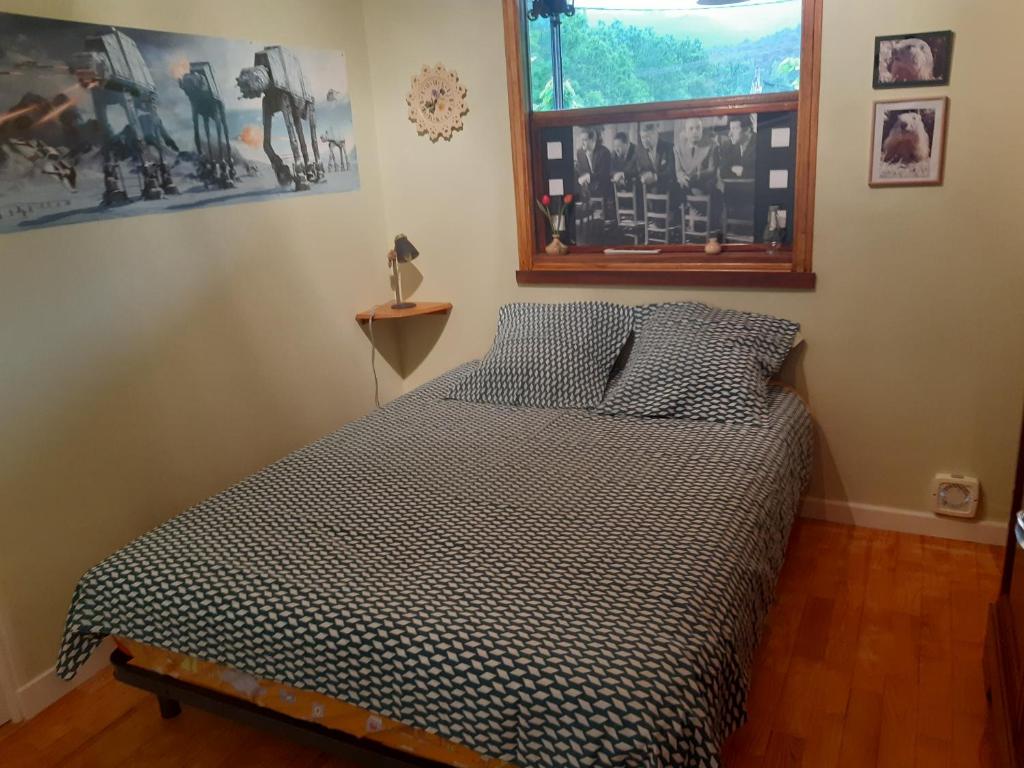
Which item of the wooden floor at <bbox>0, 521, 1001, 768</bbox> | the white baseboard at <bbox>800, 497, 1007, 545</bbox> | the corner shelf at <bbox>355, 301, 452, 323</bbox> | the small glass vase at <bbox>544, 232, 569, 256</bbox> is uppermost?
the small glass vase at <bbox>544, 232, 569, 256</bbox>

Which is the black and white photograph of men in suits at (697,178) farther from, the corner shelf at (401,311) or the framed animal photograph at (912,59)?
the corner shelf at (401,311)

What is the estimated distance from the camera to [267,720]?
1763mm

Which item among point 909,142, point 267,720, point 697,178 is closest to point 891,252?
point 909,142

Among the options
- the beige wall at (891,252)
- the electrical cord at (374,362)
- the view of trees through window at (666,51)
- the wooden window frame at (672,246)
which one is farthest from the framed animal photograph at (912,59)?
the electrical cord at (374,362)

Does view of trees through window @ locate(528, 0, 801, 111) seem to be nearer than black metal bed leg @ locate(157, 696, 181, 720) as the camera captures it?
No

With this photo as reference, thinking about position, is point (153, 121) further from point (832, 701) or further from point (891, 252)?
point (832, 701)

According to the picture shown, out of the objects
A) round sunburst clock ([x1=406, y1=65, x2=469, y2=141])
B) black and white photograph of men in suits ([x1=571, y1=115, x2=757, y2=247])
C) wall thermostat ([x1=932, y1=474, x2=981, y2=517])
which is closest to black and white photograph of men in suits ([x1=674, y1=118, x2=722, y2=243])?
black and white photograph of men in suits ([x1=571, y1=115, x2=757, y2=247])

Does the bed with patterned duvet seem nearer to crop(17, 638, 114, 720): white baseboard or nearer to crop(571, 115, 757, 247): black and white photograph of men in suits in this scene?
crop(17, 638, 114, 720): white baseboard

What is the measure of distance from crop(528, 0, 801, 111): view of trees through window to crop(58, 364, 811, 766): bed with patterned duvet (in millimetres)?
1236

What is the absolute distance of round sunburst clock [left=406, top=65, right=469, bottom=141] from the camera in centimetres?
310

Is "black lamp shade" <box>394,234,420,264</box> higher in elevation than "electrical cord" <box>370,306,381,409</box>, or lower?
higher

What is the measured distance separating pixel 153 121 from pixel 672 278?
1.80 meters

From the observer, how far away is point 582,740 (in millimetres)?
1350

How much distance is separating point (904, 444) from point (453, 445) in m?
1.56
